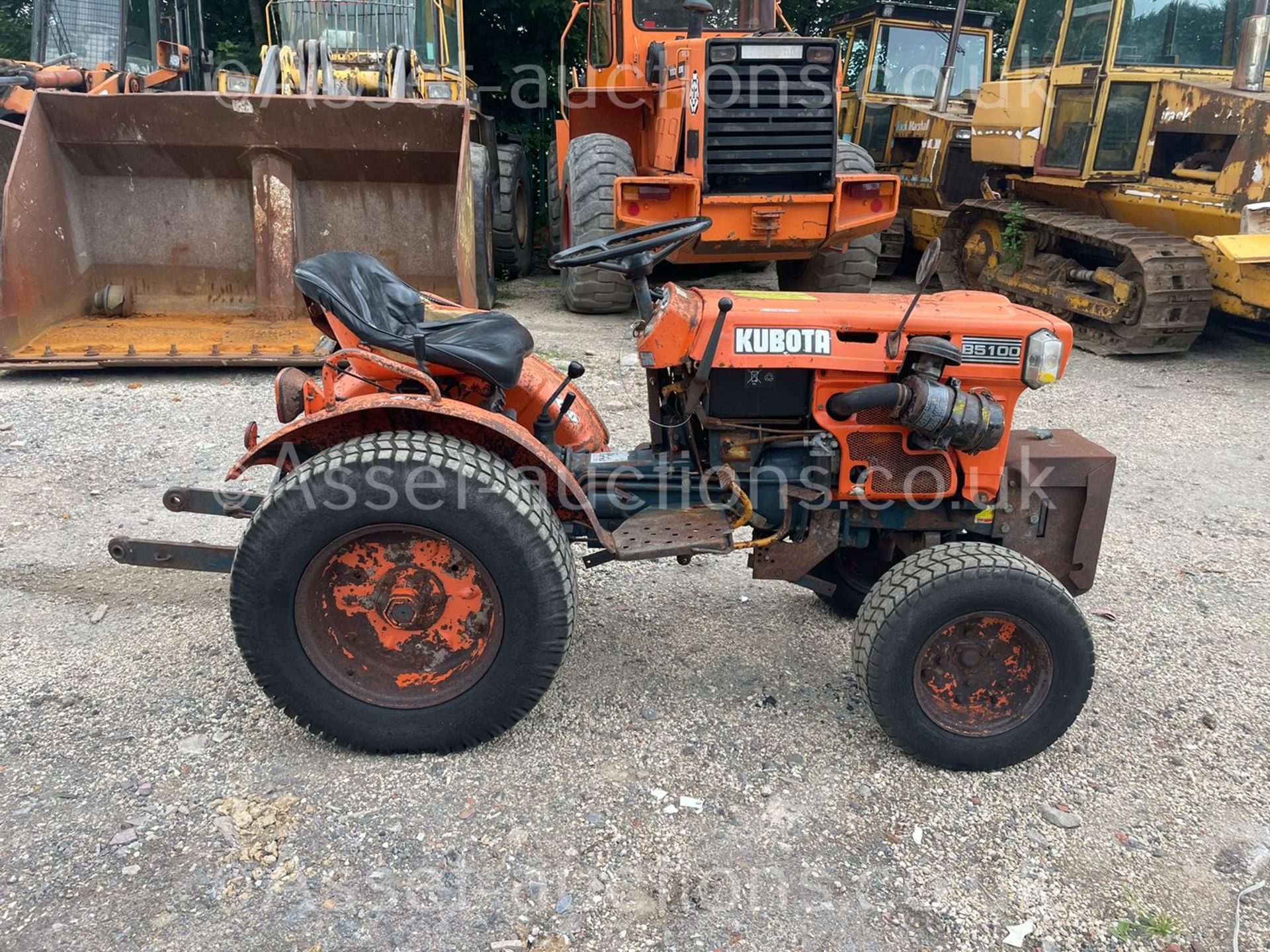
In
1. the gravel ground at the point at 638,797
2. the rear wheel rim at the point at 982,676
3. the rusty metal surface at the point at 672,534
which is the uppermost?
the rusty metal surface at the point at 672,534

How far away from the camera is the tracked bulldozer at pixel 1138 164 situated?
6.50 m

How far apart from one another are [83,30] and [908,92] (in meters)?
8.79

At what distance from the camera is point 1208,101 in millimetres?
6684

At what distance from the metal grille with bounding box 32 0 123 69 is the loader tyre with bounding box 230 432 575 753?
8.75 m

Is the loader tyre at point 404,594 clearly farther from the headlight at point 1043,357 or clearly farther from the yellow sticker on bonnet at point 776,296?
the headlight at point 1043,357

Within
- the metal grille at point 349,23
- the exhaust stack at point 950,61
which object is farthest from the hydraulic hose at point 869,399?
the metal grille at point 349,23

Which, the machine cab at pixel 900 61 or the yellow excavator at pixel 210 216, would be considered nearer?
the yellow excavator at pixel 210 216

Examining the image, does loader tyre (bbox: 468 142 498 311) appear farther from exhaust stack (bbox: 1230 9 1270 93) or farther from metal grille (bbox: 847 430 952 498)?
exhaust stack (bbox: 1230 9 1270 93)

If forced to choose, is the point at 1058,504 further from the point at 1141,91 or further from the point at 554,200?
the point at 554,200

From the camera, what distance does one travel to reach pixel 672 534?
2662mm

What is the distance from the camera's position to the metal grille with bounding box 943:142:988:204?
995 cm

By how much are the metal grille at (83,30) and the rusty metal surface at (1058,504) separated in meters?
9.50

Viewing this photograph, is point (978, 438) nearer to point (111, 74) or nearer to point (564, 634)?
point (564, 634)

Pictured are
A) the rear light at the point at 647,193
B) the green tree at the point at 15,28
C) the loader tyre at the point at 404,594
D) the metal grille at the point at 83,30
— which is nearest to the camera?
the loader tyre at the point at 404,594
